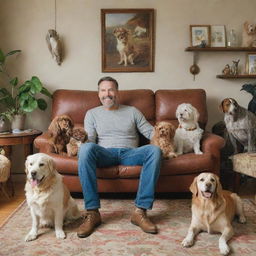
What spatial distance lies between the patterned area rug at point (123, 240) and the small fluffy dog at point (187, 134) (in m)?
0.64

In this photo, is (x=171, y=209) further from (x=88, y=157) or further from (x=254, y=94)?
(x=254, y=94)

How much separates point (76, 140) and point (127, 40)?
149 centimetres

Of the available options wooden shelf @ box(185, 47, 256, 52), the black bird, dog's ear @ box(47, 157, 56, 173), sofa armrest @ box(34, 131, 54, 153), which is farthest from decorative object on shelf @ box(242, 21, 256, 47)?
dog's ear @ box(47, 157, 56, 173)

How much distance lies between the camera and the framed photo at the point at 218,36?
11.9ft

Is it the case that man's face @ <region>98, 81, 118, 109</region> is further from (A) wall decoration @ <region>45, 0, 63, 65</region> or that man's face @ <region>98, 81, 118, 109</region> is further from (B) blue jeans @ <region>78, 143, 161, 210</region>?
(A) wall decoration @ <region>45, 0, 63, 65</region>

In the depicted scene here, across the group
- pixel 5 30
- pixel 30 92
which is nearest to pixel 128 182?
pixel 30 92

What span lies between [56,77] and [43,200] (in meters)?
1.96

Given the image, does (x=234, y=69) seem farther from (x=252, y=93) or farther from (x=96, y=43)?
(x=96, y=43)

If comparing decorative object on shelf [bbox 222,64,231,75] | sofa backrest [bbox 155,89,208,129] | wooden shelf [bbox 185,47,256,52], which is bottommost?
sofa backrest [bbox 155,89,208,129]

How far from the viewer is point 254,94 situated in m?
3.37

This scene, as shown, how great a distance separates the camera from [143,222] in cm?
226

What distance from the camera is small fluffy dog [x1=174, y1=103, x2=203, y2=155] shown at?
115 inches

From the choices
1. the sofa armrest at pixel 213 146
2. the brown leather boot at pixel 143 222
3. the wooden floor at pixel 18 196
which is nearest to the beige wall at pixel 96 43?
the wooden floor at pixel 18 196

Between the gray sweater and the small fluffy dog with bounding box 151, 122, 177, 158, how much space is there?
5.8 inches
